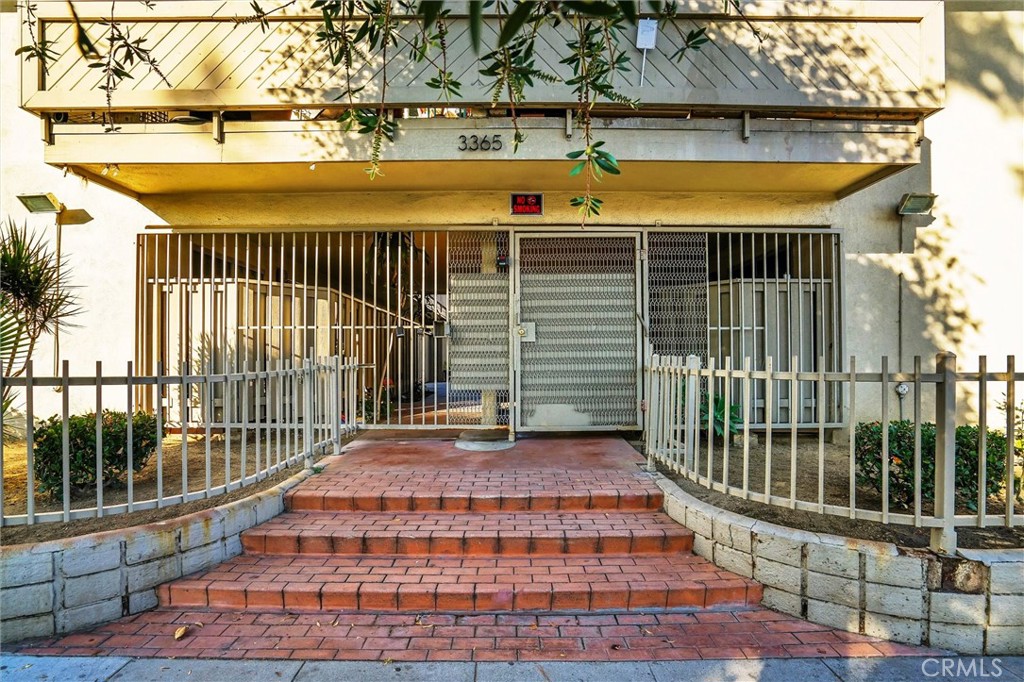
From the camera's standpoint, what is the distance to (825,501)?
3934mm

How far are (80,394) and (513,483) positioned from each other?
19.1ft

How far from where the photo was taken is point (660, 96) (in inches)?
199

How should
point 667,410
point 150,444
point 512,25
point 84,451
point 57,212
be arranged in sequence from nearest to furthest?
point 512,25 → point 84,451 → point 150,444 → point 667,410 → point 57,212

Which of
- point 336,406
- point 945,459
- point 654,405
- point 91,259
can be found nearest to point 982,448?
point 945,459

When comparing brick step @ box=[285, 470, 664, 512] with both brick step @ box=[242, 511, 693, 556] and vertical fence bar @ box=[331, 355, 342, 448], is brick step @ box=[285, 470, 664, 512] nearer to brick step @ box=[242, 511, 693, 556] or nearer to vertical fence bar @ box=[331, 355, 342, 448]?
brick step @ box=[242, 511, 693, 556]

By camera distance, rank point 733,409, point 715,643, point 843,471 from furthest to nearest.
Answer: point 733,409 < point 843,471 < point 715,643

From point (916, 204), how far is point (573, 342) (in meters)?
4.47

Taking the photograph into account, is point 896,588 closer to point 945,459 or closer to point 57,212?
point 945,459

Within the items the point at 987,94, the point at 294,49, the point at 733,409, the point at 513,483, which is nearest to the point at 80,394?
the point at 294,49

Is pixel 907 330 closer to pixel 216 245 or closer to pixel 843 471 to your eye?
pixel 843 471

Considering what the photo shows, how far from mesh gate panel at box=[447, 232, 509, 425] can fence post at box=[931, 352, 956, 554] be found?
13.8 ft

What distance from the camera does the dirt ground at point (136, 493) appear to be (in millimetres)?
3281

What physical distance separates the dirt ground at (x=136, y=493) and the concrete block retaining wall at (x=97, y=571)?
199mm

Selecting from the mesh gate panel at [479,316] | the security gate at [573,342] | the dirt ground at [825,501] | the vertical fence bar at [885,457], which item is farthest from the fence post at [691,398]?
the mesh gate panel at [479,316]
